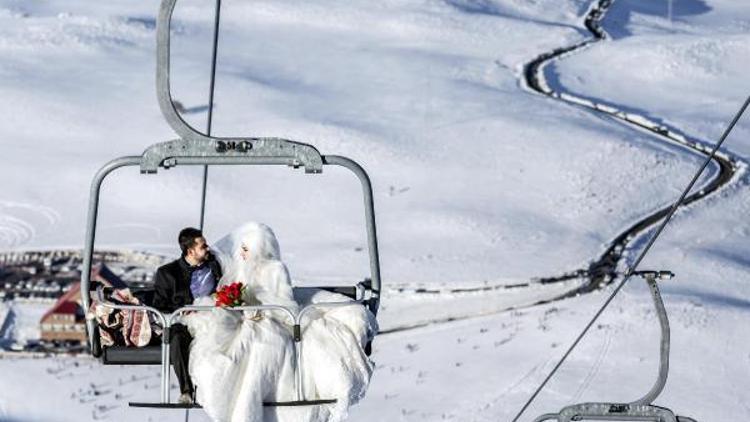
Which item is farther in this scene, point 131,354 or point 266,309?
point 131,354

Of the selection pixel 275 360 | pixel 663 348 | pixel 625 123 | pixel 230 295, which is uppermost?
pixel 625 123

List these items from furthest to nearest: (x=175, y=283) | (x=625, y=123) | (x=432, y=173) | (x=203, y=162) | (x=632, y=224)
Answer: (x=625, y=123) → (x=432, y=173) → (x=632, y=224) → (x=175, y=283) → (x=203, y=162)

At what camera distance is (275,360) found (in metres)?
8.16

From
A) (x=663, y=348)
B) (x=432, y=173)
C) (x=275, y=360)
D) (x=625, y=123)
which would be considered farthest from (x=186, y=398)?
(x=625, y=123)

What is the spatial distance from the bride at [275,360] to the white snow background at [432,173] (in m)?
15.5

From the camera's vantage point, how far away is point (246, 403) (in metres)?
8.03

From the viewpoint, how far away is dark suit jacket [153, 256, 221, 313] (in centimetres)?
904

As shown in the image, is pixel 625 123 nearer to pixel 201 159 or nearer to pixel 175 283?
pixel 175 283

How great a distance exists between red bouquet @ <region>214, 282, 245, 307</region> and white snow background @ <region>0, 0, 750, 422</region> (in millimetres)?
15467

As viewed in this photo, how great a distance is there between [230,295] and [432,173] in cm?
3126

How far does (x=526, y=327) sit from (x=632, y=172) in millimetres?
12130

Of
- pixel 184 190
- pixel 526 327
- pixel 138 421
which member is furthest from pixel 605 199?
pixel 138 421

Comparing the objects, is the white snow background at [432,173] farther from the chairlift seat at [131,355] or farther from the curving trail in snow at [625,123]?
the chairlift seat at [131,355]

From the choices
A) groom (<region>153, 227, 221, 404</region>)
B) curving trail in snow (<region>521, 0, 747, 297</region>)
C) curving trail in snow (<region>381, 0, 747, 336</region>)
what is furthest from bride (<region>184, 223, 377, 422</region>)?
curving trail in snow (<region>521, 0, 747, 297</region>)
